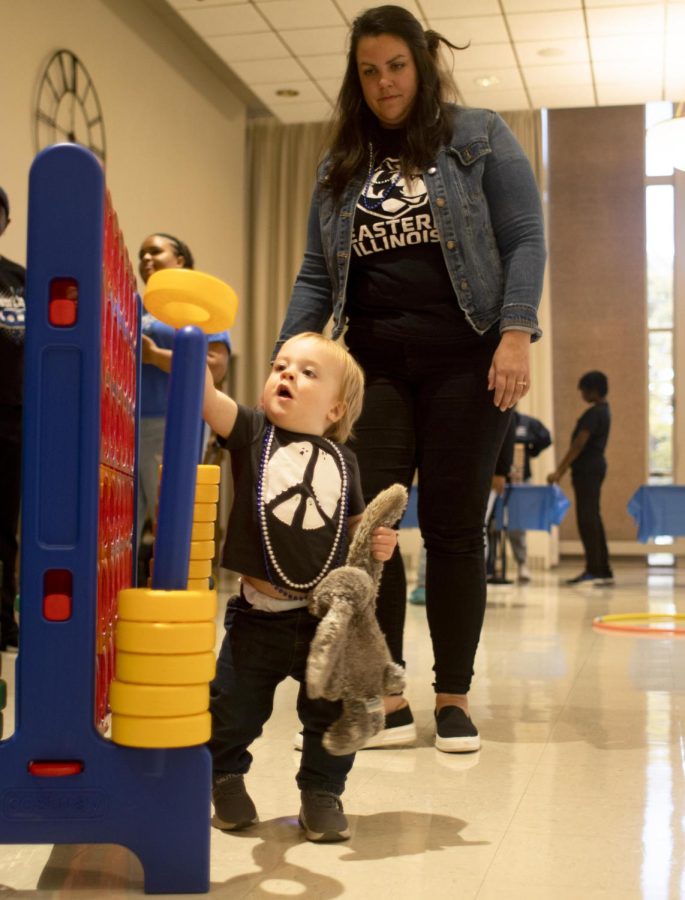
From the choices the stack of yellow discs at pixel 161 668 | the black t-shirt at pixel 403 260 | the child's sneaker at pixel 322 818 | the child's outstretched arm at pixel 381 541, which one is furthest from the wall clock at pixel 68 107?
the stack of yellow discs at pixel 161 668

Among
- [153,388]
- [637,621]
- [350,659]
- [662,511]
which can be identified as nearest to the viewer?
[350,659]

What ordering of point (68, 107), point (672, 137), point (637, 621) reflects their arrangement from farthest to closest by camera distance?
point (672, 137) → point (68, 107) → point (637, 621)

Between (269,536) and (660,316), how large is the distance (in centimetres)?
852

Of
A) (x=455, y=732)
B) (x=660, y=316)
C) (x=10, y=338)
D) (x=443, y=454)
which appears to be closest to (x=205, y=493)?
(x=443, y=454)

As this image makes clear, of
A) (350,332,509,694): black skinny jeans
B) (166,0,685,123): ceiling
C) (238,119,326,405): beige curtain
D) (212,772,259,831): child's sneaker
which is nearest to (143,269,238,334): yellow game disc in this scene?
(212,772,259,831): child's sneaker

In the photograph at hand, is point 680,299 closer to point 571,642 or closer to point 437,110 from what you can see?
point 571,642

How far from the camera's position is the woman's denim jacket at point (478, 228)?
2145mm

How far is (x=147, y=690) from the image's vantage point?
124 cm

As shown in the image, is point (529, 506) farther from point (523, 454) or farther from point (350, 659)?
point (350, 659)

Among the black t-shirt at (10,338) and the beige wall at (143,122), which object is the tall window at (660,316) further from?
the black t-shirt at (10,338)

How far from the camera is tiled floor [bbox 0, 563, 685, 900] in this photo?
1347 millimetres

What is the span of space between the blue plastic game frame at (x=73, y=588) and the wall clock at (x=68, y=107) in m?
4.41

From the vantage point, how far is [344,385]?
1.66 m

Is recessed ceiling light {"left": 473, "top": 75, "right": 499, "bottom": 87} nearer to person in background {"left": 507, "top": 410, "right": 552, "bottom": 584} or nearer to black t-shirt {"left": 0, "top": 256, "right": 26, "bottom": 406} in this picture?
person in background {"left": 507, "top": 410, "right": 552, "bottom": 584}
